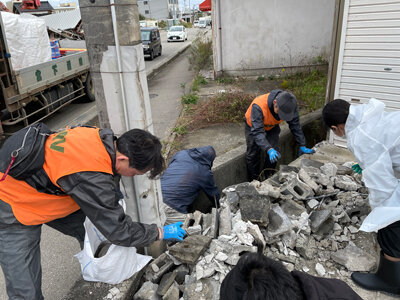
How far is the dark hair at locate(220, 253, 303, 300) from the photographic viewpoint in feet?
3.46

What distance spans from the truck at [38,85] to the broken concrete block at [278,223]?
5579 millimetres

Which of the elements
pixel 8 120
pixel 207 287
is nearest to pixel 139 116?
pixel 207 287

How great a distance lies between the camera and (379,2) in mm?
4328

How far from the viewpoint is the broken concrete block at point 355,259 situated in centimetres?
280

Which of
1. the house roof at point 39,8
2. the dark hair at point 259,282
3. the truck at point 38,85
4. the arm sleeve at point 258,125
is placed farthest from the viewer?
the house roof at point 39,8

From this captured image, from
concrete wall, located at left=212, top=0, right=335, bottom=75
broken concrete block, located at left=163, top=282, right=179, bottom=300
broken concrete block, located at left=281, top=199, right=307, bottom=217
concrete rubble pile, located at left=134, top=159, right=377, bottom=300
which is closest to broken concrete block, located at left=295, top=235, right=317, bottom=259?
concrete rubble pile, located at left=134, top=159, right=377, bottom=300

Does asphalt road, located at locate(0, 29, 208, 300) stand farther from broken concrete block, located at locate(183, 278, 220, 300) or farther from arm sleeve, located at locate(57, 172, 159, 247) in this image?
arm sleeve, located at locate(57, 172, 159, 247)

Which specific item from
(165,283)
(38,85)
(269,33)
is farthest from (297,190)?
(269,33)

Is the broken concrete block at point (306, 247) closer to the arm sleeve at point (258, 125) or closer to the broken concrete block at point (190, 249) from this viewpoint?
the broken concrete block at point (190, 249)

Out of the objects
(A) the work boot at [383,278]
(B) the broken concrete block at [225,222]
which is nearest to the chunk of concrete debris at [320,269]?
(A) the work boot at [383,278]

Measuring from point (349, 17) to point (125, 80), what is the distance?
3920 mm

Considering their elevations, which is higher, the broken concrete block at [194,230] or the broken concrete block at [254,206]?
the broken concrete block at [254,206]

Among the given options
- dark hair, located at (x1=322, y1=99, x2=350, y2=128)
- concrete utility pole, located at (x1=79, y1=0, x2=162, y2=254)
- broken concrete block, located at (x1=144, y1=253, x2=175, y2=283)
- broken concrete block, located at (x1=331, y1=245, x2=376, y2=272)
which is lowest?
broken concrete block, located at (x1=331, y1=245, x2=376, y2=272)

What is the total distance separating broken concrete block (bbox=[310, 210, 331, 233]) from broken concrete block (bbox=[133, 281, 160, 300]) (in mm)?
1641
